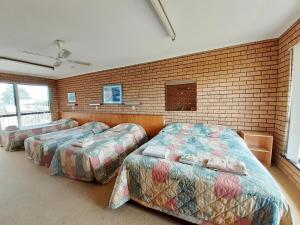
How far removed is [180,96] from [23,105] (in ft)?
17.6

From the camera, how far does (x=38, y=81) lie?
5.29 meters

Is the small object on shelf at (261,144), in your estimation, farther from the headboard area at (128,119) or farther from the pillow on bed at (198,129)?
the headboard area at (128,119)

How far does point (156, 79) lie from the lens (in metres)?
3.65

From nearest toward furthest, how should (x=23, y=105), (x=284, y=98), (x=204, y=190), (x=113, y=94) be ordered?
1. (x=204, y=190)
2. (x=284, y=98)
3. (x=113, y=94)
4. (x=23, y=105)

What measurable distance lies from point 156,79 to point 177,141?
Result: 5.94 feet

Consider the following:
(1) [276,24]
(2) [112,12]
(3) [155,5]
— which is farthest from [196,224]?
(1) [276,24]

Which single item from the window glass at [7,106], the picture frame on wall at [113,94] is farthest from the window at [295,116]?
the window glass at [7,106]

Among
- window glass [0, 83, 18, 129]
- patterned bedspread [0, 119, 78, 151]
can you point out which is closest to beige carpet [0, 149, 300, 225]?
patterned bedspread [0, 119, 78, 151]

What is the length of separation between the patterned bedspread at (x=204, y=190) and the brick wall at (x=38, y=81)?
5.24 metres

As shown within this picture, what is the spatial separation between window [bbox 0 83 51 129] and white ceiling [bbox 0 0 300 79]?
244 centimetres

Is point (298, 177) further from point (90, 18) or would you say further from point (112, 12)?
point (90, 18)

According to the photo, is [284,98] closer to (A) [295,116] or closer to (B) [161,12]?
(A) [295,116]

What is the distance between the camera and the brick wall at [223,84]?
264 cm

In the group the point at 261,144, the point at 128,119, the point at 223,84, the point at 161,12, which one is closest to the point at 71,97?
the point at 128,119
